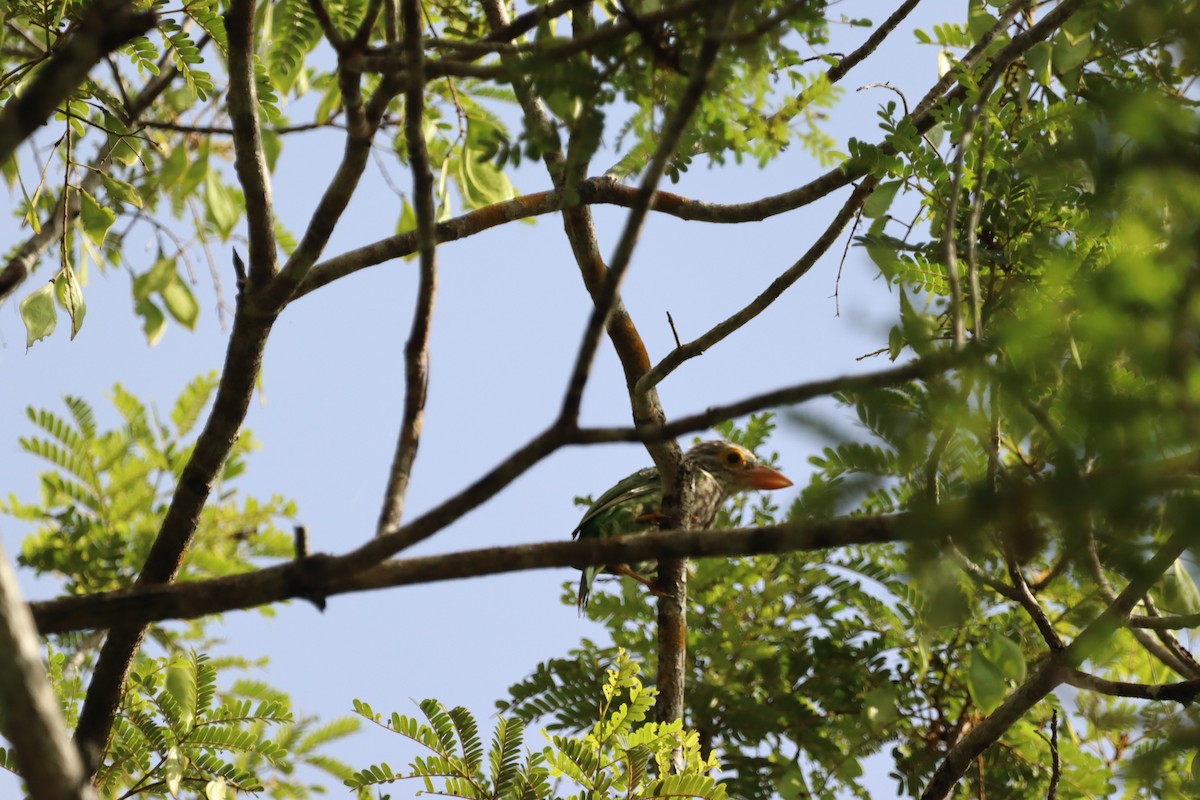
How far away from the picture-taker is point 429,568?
216cm

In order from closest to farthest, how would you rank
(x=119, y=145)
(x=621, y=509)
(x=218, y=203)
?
(x=218, y=203)
(x=119, y=145)
(x=621, y=509)

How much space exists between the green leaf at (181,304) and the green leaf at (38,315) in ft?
1.91

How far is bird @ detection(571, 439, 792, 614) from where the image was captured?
4.49m

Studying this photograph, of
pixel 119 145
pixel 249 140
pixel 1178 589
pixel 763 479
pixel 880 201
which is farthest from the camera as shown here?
pixel 763 479

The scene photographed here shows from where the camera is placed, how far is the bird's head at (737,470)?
4.96m

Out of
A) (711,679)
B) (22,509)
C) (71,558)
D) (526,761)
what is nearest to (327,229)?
(526,761)

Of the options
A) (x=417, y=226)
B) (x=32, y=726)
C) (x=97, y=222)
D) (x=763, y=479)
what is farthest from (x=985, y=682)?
(x=763, y=479)

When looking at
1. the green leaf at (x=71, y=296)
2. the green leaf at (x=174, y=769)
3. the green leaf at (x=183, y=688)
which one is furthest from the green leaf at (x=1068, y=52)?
the green leaf at (x=174, y=769)

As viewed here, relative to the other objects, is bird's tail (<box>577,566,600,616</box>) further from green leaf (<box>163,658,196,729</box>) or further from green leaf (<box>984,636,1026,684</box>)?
green leaf (<box>984,636,1026,684</box>)

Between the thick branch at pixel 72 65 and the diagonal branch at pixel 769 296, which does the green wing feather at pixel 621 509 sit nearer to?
the diagonal branch at pixel 769 296

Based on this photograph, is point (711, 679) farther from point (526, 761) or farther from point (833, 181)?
point (833, 181)

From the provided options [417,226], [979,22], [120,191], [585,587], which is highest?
[979,22]

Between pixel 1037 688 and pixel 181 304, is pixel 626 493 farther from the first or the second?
pixel 181 304

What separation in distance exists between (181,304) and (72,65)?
111 centimetres
